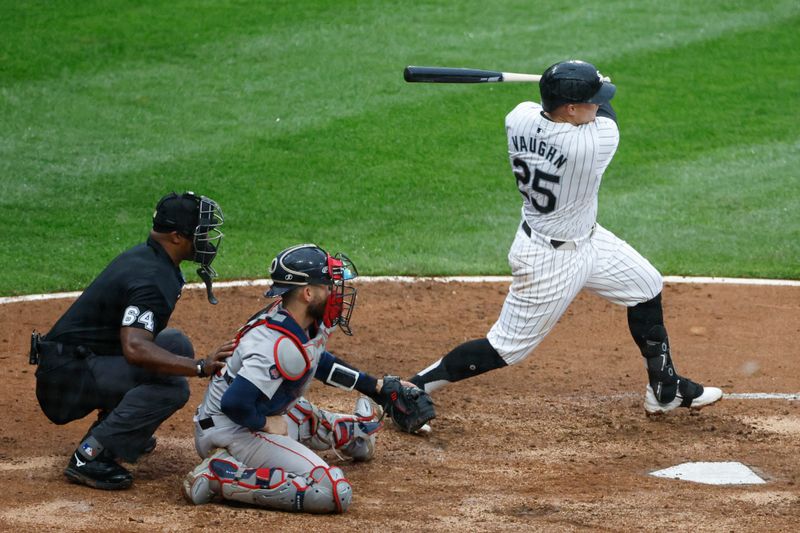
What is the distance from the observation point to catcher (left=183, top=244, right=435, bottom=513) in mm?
4848

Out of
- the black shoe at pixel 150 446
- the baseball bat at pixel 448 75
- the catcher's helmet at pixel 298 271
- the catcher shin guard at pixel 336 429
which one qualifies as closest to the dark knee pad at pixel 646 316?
the baseball bat at pixel 448 75

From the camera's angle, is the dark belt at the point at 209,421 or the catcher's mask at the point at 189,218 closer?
the dark belt at the point at 209,421

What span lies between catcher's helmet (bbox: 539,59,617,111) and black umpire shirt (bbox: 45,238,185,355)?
1916 mm

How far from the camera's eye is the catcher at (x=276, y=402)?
15.9ft

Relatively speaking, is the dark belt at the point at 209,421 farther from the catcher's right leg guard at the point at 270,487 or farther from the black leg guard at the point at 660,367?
the black leg guard at the point at 660,367

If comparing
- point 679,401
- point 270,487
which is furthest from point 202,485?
point 679,401

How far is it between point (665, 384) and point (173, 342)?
246 centimetres

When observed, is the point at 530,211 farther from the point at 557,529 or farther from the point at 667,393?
the point at 557,529

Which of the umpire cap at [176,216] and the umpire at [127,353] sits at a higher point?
the umpire cap at [176,216]

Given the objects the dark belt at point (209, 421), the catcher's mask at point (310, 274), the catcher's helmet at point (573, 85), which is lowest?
the dark belt at point (209, 421)

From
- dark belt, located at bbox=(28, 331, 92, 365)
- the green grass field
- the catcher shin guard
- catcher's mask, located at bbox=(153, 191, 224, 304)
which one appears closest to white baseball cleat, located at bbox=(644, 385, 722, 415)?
the catcher shin guard

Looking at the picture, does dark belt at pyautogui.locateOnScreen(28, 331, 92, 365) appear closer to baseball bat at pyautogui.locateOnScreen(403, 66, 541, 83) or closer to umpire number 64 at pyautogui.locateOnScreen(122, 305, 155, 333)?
umpire number 64 at pyautogui.locateOnScreen(122, 305, 155, 333)

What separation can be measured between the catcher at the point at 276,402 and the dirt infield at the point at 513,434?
0.09 metres

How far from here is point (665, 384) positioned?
611 centimetres
